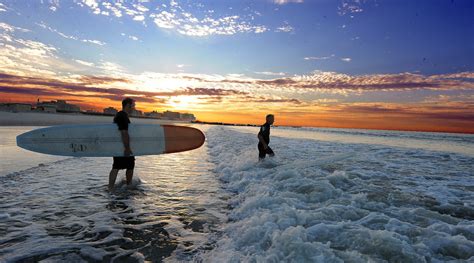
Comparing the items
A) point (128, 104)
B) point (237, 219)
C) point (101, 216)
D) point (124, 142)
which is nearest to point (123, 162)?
point (124, 142)

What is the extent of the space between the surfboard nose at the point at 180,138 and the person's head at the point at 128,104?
1816 mm

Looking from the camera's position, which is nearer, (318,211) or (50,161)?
(318,211)

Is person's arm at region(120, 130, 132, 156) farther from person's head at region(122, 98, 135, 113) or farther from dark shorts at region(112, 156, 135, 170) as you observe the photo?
person's head at region(122, 98, 135, 113)

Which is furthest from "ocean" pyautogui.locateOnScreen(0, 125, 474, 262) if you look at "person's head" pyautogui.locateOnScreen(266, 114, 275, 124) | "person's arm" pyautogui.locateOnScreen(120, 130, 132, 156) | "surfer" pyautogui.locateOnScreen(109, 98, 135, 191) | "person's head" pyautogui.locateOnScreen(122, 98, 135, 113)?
"person's head" pyautogui.locateOnScreen(266, 114, 275, 124)

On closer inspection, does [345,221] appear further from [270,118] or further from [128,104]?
[270,118]

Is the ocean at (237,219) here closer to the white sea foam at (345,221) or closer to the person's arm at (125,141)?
the white sea foam at (345,221)

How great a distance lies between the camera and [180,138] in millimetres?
9781

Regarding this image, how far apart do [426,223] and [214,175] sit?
22.9 ft

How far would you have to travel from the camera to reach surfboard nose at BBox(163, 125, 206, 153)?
9.48 metres

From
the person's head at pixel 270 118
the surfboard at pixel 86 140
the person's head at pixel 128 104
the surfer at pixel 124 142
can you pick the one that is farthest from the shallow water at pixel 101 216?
the person's head at pixel 270 118

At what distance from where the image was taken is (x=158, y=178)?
9641 millimetres

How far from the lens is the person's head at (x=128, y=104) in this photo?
7.61m

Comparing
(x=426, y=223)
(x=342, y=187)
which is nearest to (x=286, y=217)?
(x=426, y=223)

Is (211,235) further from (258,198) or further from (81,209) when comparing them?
(81,209)
